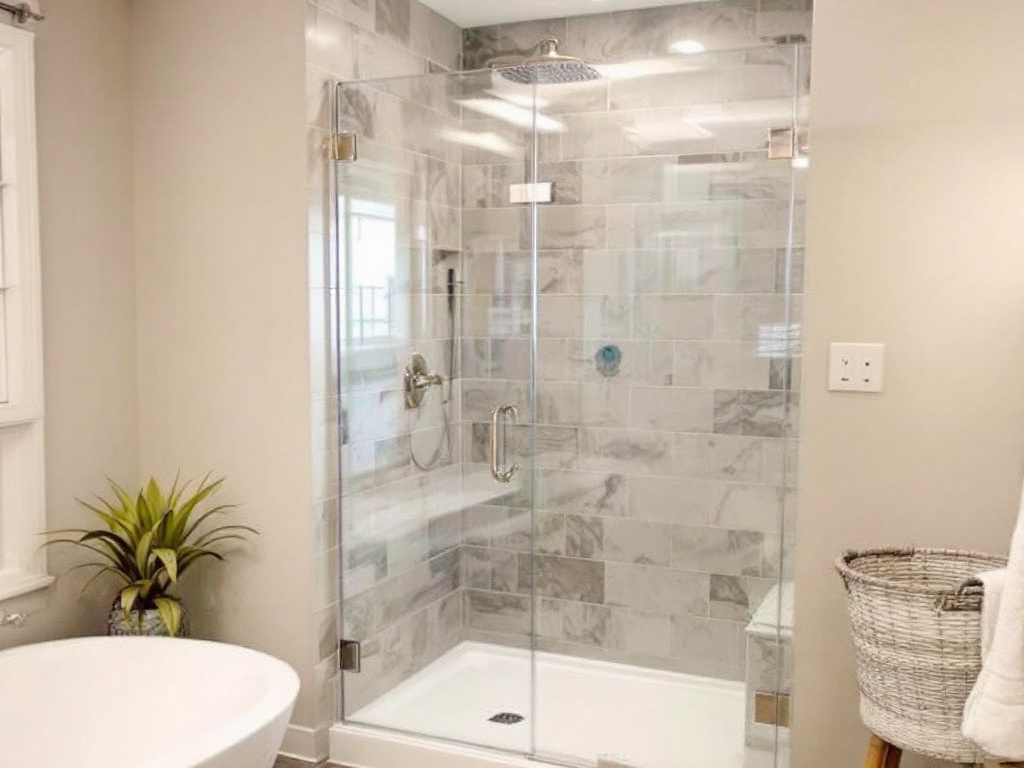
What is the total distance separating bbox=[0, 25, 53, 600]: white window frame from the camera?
112 inches

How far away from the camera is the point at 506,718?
3279mm

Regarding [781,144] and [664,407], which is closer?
[781,144]

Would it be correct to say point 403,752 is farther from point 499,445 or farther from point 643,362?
point 643,362

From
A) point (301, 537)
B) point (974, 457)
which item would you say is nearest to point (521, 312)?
point (301, 537)

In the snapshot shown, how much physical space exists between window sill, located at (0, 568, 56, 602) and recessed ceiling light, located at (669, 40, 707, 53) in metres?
2.81

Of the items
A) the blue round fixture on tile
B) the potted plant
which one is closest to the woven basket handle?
the blue round fixture on tile

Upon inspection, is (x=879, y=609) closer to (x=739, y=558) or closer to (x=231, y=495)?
(x=739, y=558)

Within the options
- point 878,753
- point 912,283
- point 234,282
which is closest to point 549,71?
point 234,282

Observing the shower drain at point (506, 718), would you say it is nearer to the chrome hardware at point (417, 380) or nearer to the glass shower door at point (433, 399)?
the glass shower door at point (433, 399)

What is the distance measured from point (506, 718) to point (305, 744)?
64 cm

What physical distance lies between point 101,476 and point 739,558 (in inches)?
80.4

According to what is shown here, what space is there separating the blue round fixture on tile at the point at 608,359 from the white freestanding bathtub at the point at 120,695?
141 cm

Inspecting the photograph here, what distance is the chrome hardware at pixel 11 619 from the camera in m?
2.85

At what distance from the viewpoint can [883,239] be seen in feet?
8.13
